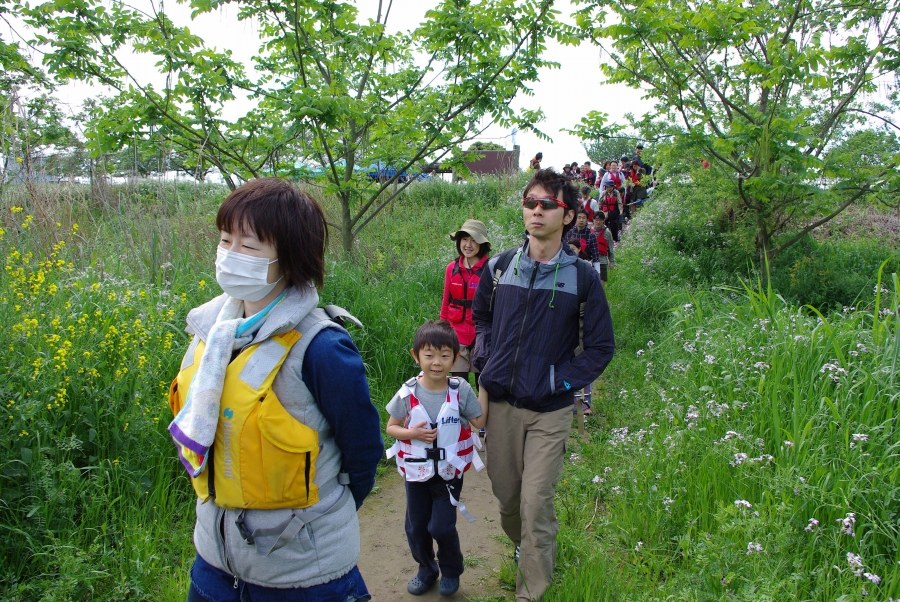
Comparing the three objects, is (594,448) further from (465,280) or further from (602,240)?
(602,240)

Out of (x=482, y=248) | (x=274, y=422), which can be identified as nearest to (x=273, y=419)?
(x=274, y=422)

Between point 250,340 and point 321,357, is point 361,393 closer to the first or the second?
point 321,357

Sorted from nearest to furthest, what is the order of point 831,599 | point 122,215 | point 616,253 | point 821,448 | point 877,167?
point 831,599 → point 821,448 → point 122,215 → point 877,167 → point 616,253

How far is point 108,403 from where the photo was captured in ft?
12.5

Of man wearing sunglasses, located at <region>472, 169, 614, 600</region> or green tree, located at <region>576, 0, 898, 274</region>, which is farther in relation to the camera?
green tree, located at <region>576, 0, 898, 274</region>

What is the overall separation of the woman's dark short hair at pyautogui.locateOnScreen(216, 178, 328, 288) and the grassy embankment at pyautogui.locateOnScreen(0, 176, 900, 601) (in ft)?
6.87

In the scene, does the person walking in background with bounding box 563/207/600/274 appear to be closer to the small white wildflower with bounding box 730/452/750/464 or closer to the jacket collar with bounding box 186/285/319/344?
the small white wildflower with bounding box 730/452/750/464

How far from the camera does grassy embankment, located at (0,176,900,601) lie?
308 centimetres

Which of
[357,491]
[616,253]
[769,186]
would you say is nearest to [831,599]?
[357,491]

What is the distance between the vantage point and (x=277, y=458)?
1.81 meters

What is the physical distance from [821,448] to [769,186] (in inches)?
171

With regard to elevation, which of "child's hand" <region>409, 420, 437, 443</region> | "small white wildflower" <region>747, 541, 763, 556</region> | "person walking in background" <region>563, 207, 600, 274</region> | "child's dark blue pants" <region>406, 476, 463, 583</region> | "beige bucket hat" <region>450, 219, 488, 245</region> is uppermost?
"beige bucket hat" <region>450, 219, 488, 245</region>

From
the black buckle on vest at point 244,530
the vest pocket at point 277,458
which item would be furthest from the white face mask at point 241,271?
the black buckle on vest at point 244,530

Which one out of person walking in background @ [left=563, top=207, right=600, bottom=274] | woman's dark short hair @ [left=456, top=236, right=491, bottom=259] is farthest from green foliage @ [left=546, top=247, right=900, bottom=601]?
person walking in background @ [left=563, top=207, right=600, bottom=274]
